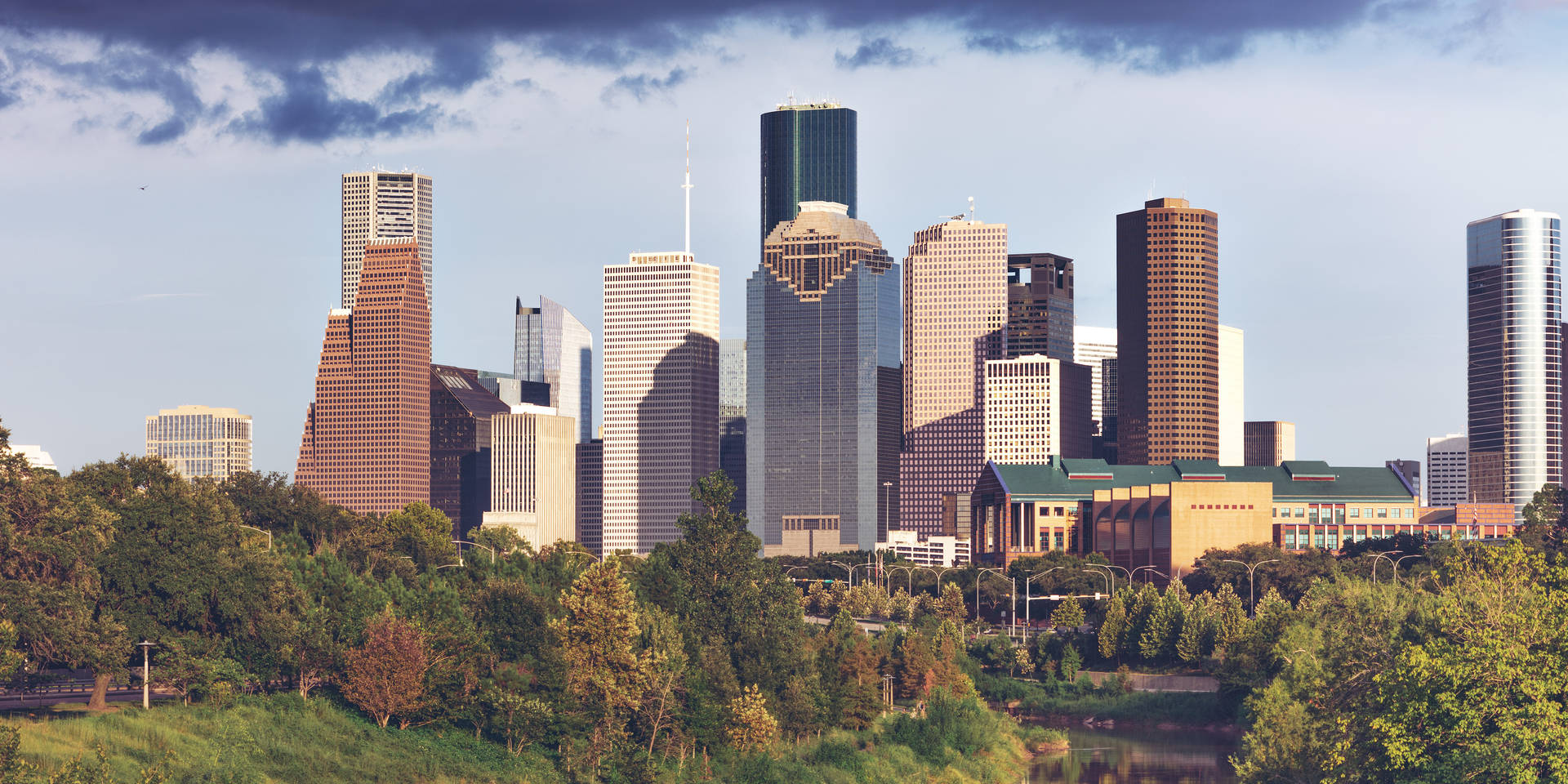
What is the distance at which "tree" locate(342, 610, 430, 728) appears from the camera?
11225 cm

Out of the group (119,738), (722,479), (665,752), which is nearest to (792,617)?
(722,479)

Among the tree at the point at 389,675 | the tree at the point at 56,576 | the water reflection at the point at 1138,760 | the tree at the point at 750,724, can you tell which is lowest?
the water reflection at the point at 1138,760

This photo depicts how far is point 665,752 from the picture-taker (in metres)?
118

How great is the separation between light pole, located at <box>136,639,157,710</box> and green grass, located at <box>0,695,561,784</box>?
1.52m

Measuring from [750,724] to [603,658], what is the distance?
40.5 feet

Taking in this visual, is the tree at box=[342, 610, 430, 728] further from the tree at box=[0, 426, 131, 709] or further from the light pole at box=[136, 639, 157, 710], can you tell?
the tree at box=[0, 426, 131, 709]

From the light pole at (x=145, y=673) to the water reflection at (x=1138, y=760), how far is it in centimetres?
7519

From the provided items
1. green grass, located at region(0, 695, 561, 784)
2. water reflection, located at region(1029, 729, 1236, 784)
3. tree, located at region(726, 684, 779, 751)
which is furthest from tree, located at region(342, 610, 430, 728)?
water reflection, located at region(1029, 729, 1236, 784)

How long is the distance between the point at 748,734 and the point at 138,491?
44.6 m

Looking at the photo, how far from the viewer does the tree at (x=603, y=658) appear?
11375cm

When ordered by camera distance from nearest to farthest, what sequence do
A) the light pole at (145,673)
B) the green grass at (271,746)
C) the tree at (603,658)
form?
the green grass at (271,746), the light pole at (145,673), the tree at (603,658)

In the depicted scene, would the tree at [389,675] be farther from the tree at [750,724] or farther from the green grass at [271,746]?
the tree at [750,724]

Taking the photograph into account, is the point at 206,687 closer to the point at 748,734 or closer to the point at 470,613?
the point at 470,613

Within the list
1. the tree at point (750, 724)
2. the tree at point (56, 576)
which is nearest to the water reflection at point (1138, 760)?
the tree at point (750, 724)
